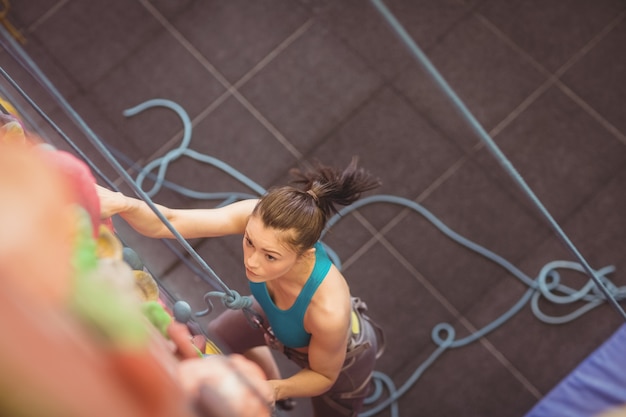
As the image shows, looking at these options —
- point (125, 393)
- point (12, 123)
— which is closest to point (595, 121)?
point (12, 123)

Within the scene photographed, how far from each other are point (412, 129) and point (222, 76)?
70 centimetres

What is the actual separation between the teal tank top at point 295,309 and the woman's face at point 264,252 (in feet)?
0.32

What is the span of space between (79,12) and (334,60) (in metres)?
0.96

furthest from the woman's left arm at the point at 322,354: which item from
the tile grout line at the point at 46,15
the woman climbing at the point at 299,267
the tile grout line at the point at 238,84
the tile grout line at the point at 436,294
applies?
the tile grout line at the point at 46,15

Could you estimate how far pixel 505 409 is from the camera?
217cm

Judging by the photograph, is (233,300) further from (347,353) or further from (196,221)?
(347,353)

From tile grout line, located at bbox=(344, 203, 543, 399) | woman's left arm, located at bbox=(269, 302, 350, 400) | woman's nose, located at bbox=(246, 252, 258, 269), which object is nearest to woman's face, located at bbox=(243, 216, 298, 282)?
woman's nose, located at bbox=(246, 252, 258, 269)

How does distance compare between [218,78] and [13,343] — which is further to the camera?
[218,78]

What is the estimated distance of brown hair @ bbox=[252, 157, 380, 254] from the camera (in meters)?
1.30

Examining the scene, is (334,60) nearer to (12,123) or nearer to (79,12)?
(79,12)

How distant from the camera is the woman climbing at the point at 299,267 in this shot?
1.30 meters

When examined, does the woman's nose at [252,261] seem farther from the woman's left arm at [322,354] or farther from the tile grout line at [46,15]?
the tile grout line at [46,15]

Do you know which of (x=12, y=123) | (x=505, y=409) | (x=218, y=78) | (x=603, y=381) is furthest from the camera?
(x=218, y=78)

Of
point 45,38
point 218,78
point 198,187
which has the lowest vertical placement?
point 198,187
